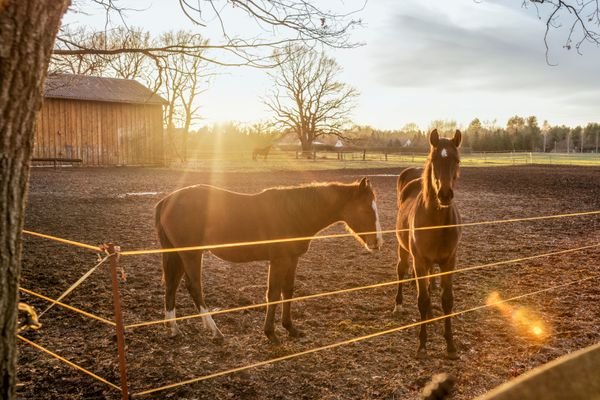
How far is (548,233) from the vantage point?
10625 millimetres

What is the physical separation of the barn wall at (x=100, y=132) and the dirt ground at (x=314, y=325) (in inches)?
790

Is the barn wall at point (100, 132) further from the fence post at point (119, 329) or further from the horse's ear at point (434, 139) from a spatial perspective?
the fence post at point (119, 329)

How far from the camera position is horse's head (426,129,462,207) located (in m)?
4.33

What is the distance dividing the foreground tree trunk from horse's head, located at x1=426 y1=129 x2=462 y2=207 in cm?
352

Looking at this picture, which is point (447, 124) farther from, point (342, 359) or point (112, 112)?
point (342, 359)

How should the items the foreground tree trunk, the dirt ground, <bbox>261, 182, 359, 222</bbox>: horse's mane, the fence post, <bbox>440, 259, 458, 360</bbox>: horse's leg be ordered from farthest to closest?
<bbox>261, 182, 359, 222</bbox>: horse's mane < <bbox>440, 259, 458, 360</bbox>: horse's leg < the dirt ground < the fence post < the foreground tree trunk

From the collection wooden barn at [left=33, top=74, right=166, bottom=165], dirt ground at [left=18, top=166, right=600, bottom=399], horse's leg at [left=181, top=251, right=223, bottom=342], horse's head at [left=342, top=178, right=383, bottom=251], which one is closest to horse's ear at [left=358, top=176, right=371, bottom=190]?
horse's head at [left=342, top=178, right=383, bottom=251]

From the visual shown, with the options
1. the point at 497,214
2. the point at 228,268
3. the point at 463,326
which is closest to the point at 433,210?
the point at 463,326

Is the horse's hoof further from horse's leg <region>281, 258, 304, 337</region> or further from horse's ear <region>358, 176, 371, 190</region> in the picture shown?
horse's ear <region>358, 176, 371, 190</region>

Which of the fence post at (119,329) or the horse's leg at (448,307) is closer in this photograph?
the fence post at (119,329)

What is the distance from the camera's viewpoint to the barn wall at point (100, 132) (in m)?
27.8

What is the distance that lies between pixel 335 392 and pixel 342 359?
63 cm

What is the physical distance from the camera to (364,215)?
5.16 m

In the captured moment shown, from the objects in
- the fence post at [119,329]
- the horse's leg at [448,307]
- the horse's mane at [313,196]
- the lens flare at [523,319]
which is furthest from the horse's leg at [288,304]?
the lens flare at [523,319]
